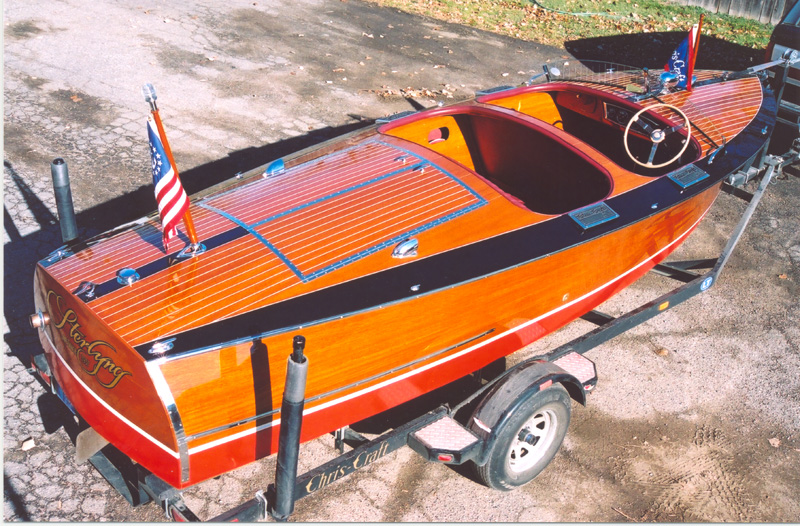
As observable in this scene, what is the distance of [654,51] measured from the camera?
35.4ft

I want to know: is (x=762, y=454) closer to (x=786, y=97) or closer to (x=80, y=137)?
(x=786, y=97)

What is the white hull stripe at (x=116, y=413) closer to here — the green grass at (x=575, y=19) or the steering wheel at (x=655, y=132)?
the steering wheel at (x=655, y=132)

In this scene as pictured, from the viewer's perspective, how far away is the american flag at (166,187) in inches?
132

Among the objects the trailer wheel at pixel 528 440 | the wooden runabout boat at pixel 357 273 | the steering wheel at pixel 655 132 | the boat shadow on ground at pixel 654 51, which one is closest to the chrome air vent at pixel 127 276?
the wooden runabout boat at pixel 357 273

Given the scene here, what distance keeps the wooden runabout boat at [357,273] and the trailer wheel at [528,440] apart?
1.67 feet

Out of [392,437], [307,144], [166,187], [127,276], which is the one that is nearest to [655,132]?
[392,437]

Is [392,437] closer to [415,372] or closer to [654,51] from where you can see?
[415,372]

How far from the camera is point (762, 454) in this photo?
4.37 metres

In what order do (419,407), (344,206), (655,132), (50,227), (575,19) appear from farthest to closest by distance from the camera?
(575,19) → (50,227) → (655,132) → (419,407) → (344,206)

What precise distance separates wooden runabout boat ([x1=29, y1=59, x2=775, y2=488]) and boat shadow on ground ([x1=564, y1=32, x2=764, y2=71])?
211 inches

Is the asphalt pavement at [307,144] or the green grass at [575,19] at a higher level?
the green grass at [575,19]

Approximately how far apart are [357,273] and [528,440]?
1369 millimetres

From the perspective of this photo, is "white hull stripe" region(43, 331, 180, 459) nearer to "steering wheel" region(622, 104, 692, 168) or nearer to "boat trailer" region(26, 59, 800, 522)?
"boat trailer" region(26, 59, 800, 522)

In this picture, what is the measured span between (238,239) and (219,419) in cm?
109
